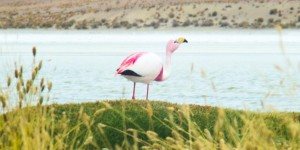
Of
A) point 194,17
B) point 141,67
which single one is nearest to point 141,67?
point 141,67

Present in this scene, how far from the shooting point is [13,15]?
59344 mm

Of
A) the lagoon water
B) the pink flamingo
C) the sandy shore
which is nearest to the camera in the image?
the pink flamingo

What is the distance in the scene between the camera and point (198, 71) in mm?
17578

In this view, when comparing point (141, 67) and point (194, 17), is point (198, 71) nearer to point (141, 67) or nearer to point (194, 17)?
point (141, 67)

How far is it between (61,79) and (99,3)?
49.3 metres

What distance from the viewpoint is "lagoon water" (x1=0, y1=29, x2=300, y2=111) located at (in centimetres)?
1112

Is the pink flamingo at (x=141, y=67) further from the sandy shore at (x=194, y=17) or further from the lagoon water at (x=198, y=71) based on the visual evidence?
the sandy shore at (x=194, y=17)

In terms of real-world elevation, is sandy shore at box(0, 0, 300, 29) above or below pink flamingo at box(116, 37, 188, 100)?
above

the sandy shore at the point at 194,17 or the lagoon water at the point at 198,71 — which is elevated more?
the sandy shore at the point at 194,17

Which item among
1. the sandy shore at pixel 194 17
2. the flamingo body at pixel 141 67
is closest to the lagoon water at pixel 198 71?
the flamingo body at pixel 141 67

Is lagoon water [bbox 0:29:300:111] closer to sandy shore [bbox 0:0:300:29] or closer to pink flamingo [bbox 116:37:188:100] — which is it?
pink flamingo [bbox 116:37:188:100]

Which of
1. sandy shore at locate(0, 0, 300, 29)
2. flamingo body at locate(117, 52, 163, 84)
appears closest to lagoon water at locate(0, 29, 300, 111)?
flamingo body at locate(117, 52, 163, 84)

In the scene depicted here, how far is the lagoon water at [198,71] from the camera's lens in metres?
11.1

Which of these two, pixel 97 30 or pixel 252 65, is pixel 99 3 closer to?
pixel 97 30
